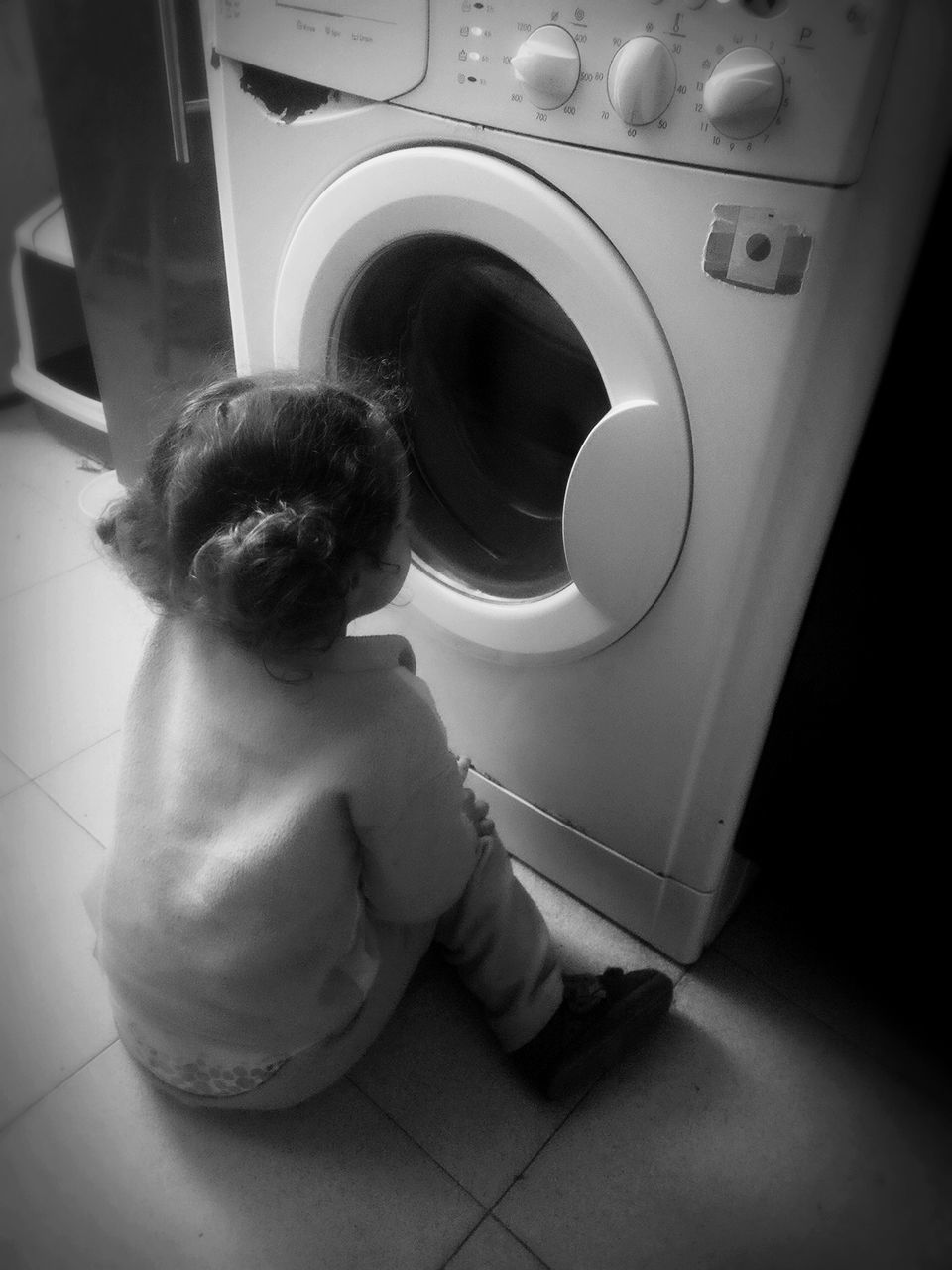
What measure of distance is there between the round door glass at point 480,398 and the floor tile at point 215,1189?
19.7 inches

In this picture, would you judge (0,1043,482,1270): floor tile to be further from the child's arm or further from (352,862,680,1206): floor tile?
the child's arm

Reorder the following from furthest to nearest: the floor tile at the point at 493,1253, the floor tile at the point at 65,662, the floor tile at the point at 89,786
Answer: the floor tile at the point at 65,662 < the floor tile at the point at 89,786 < the floor tile at the point at 493,1253

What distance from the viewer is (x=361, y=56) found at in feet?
2.21

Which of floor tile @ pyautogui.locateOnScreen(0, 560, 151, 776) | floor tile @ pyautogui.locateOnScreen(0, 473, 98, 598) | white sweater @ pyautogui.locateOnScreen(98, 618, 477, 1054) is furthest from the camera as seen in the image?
floor tile @ pyautogui.locateOnScreen(0, 473, 98, 598)

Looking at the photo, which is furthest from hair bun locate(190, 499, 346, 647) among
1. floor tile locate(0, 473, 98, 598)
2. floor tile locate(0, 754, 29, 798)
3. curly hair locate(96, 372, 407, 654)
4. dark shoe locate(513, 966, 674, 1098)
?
floor tile locate(0, 473, 98, 598)

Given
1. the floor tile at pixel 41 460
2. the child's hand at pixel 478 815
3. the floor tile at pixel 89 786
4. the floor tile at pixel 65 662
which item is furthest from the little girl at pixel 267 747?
the floor tile at pixel 41 460

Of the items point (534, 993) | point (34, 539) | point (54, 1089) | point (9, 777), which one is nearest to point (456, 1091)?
point (534, 993)

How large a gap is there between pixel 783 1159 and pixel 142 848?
600 mm

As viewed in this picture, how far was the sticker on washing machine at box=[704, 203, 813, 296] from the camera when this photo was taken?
1.80 feet

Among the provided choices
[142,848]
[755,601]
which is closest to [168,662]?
[142,848]

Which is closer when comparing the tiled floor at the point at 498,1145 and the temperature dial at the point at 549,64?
the temperature dial at the point at 549,64

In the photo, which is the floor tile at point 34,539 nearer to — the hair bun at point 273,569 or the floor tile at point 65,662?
the floor tile at point 65,662

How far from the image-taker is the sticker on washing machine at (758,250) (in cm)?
55

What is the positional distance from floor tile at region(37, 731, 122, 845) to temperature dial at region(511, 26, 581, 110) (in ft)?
2.63
